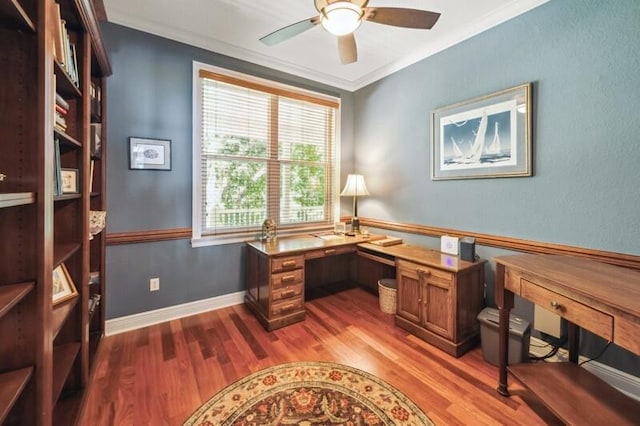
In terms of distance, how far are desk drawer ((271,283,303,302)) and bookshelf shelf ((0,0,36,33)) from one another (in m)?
2.13

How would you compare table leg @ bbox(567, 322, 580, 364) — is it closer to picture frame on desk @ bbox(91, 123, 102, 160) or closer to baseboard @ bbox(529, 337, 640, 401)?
baseboard @ bbox(529, 337, 640, 401)

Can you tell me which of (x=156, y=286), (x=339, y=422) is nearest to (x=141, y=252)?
(x=156, y=286)

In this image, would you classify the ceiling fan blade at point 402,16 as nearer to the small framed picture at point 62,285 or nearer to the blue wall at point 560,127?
the blue wall at point 560,127

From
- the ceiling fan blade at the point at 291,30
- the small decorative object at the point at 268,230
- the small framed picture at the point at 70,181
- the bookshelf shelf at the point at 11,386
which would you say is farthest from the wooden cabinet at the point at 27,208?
the small decorative object at the point at 268,230

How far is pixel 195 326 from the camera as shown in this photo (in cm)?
249

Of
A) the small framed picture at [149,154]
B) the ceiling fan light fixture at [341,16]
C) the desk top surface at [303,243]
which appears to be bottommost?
the desk top surface at [303,243]

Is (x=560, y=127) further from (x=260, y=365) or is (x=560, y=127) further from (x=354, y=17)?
(x=260, y=365)

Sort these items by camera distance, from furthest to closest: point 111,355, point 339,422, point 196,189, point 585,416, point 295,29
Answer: point 196,189 → point 111,355 → point 295,29 → point 339,422 → point 585,416

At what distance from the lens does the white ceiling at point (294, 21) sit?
84.0 inches

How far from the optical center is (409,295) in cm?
241

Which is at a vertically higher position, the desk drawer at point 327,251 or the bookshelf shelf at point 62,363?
the desk drawer at point 327,251

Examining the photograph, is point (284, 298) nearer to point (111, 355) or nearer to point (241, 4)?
point (111, 355)

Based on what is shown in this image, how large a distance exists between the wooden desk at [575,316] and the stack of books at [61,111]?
261 centimetres

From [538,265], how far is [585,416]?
0.72 meters
